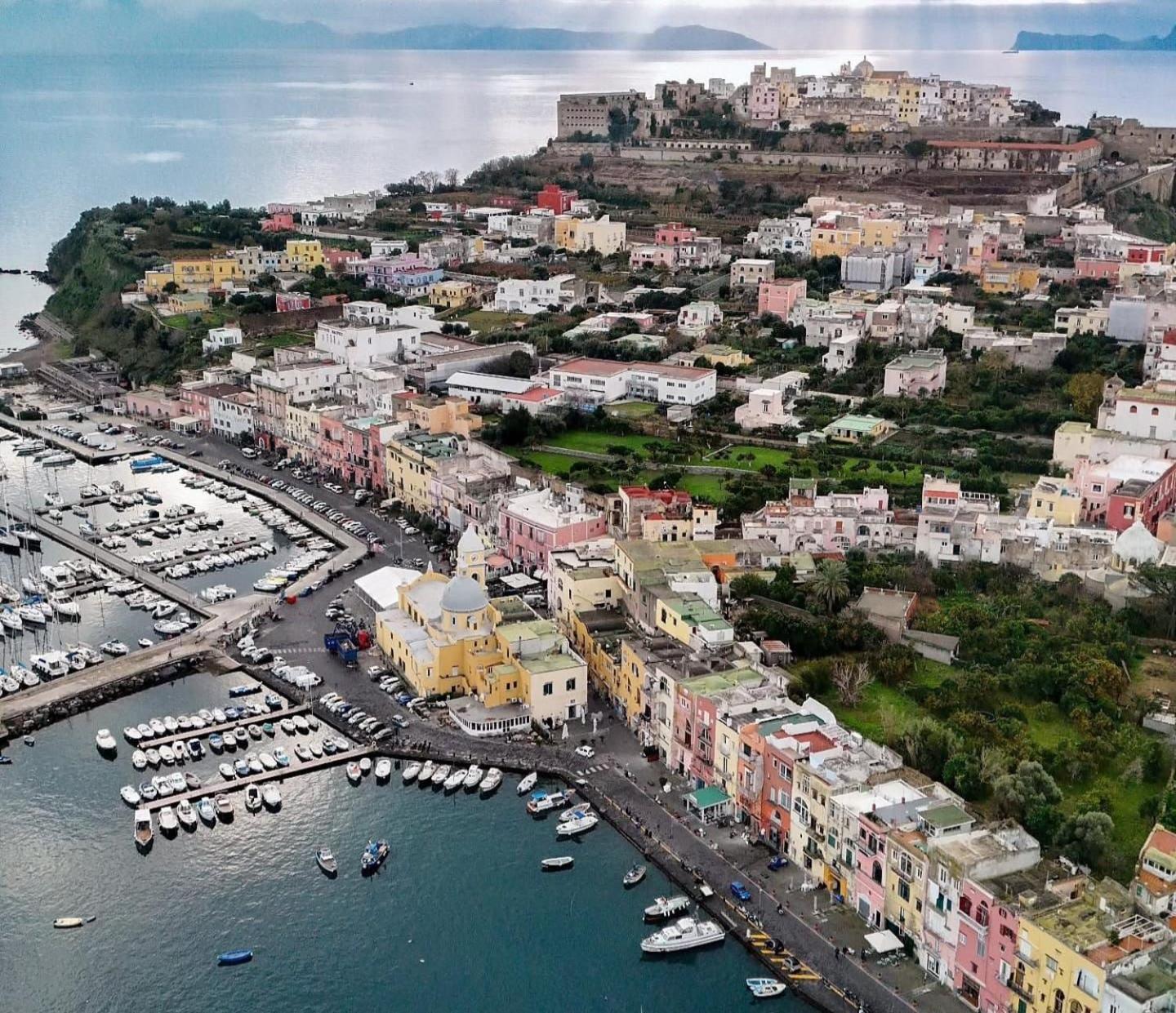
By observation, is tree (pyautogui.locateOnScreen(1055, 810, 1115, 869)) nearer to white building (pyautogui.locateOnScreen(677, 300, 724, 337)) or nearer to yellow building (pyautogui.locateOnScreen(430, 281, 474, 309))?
white building (pyautogui.locateOnScreen(677, 300, 724, 337))

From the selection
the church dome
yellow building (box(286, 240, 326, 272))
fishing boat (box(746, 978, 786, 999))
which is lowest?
fishing boat (box(746, 978, 786, 999))

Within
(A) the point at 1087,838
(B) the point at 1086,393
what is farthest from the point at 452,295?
(A) the point at 1087,838

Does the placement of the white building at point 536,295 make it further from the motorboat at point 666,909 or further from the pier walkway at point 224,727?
the motorboat at point 666,909

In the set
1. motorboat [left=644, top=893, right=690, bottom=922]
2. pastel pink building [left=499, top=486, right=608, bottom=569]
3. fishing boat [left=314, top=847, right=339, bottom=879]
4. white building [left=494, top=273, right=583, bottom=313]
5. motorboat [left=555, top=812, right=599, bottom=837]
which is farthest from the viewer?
white building [left=494, top=273, right=583, bottom=313]

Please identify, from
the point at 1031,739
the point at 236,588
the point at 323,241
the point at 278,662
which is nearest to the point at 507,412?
the point at 236,588

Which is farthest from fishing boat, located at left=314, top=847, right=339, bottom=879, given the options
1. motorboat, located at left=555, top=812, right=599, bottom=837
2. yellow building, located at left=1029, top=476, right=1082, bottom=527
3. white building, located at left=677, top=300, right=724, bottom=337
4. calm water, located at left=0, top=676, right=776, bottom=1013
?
white building, located at left=677, top=300, right=724, bottom=337

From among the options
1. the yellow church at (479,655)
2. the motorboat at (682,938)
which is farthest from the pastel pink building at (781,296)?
the motorboat at (682,938)
